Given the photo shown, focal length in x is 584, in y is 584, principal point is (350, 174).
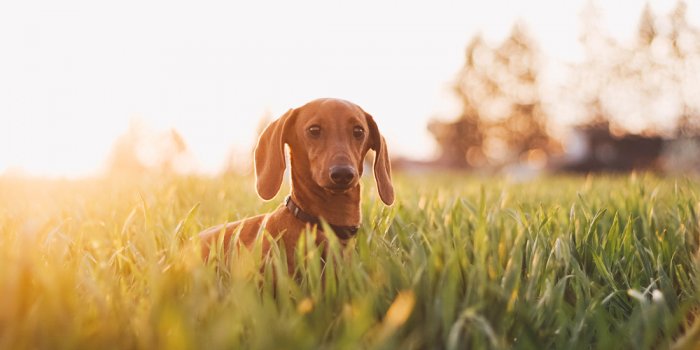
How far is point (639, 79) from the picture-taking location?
105ft

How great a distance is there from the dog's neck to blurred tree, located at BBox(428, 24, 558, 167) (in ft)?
Result: 130

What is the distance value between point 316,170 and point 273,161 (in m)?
0.36

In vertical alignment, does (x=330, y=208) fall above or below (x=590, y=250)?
above

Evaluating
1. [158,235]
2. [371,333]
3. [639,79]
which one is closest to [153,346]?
[371,333]

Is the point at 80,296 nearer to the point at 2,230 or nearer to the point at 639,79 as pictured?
the point at 2,230

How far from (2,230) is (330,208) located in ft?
5.62

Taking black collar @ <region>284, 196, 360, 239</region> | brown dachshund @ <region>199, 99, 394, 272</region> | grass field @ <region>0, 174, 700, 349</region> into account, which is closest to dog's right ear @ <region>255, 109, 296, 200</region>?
brown dachshund @ <region>199, 99, 394, 272</region>

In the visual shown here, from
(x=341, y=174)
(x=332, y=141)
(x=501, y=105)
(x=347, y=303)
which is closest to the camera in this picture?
Result: (x=347, y=303)

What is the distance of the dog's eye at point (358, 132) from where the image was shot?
3486 millimetres

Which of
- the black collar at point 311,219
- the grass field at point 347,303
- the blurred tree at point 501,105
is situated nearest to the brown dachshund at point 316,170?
the black collar at point 311,219

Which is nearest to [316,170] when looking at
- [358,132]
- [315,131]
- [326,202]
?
[326,202]

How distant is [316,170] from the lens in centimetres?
321

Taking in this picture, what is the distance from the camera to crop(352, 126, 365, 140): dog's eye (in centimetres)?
349

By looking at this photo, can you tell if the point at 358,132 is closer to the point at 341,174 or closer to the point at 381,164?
the point at 381,164
